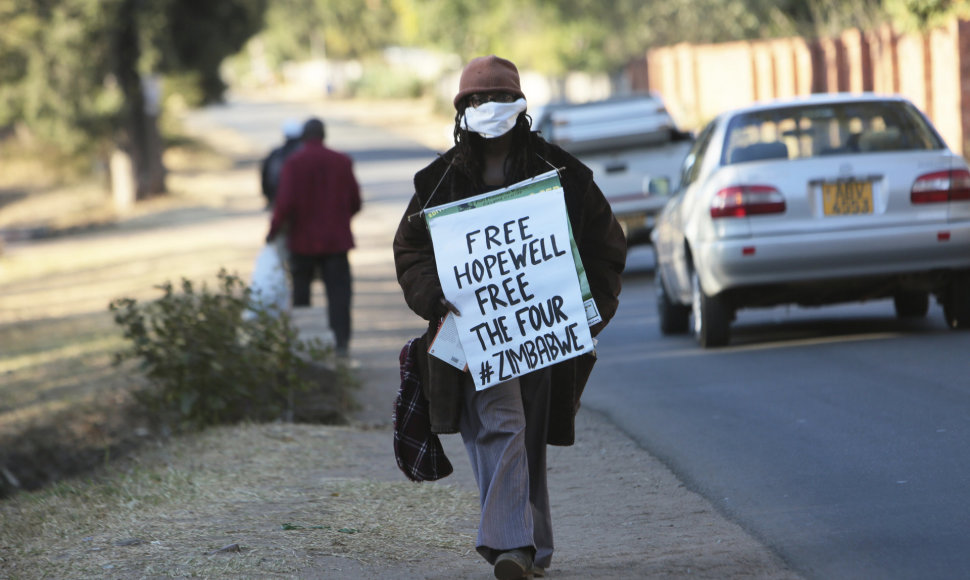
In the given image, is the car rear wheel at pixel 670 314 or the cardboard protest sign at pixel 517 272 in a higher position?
the cardboard protest sign at pixel 517 272

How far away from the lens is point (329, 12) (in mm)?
107188

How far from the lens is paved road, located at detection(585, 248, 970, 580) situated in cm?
537

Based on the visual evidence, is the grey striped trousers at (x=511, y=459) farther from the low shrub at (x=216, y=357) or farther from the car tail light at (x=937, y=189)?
the car tail light at (x=937, y=189)

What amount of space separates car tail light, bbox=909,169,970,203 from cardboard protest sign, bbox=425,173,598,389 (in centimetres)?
550

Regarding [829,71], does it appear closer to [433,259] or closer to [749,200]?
[749,200]

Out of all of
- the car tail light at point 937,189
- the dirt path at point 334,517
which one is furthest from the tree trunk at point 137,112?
the dirt path at point 334,517

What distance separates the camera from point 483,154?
4.84m

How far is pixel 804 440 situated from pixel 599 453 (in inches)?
41.4

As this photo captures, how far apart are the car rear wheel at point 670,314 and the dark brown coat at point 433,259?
21.3 feet

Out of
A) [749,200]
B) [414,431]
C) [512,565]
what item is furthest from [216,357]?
[512,565]

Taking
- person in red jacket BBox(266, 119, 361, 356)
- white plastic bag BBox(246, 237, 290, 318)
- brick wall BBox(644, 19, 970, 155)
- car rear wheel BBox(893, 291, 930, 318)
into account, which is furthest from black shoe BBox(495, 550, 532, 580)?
brick wall BBox(644, 19, 970, 155)

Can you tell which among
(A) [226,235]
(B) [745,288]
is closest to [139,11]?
(A) [226,235]

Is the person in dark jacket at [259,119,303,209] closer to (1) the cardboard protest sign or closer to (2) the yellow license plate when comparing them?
(2) the yellow license plate

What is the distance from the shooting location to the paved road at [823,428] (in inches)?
211
